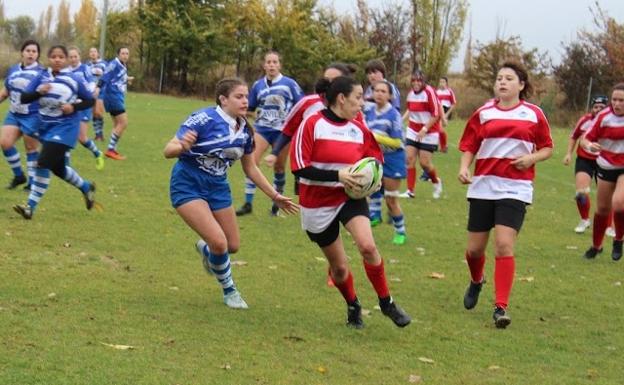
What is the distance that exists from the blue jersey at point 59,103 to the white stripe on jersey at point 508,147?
16.7ft

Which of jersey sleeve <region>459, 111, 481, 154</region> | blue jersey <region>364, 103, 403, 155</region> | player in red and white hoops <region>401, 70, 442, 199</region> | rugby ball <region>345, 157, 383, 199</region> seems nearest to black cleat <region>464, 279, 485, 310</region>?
jersey sleeve <region>459, 111, 481, 154</region>

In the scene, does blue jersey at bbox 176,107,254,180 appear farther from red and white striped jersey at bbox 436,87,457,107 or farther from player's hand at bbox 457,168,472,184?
red and white striped jersey at bbox 436,87,457,107

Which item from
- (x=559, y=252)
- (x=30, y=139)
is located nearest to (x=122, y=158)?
(x=30, y=139)

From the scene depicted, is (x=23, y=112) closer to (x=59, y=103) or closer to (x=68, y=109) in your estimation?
(x=59, y=103)

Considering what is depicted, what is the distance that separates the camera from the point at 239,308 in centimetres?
738

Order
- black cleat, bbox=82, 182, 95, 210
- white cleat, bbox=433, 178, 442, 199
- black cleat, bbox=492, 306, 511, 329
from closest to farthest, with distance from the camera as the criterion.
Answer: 1. black cleat, bbox=492, 306, 511, 329
2. black cleat, bbox=82, 182, 95, 210
3. white cleat, bbox=433, 178, 442, 199

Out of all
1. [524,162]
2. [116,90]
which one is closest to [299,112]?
[524,162]

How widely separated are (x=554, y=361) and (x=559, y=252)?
15.8 ft

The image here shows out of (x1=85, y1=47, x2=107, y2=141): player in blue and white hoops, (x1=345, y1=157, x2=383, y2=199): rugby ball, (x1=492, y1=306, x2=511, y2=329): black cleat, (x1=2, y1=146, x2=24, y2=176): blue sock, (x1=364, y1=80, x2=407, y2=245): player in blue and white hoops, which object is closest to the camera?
(x1=345, y1=157, x2=383, y2=199): rugby ball

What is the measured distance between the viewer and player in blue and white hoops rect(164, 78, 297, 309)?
7121mm

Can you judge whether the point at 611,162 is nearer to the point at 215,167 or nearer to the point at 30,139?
the point at 215,167

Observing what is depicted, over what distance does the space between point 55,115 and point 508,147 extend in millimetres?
5367

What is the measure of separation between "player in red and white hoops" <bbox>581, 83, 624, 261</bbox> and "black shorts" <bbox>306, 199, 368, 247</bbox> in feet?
13.6

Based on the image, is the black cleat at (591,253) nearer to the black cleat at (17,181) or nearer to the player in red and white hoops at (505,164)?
the player in red and white hoops at (505,164)
